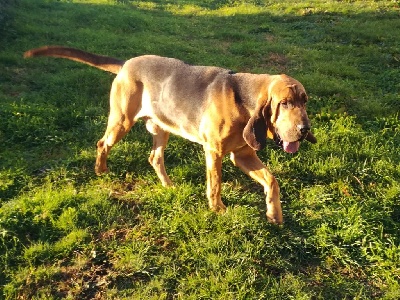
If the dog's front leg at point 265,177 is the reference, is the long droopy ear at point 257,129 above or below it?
Answer: above

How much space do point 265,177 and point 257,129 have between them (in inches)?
28.9

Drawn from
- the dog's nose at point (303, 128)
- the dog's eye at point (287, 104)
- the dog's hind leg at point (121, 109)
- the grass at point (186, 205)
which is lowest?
the grass at point (186, 205)

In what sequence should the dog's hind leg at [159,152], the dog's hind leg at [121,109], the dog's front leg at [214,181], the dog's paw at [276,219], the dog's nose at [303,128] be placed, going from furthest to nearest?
the dog's hind leg at [159,152] → the dog's hind leg at [121,109] → the dog's front leg at [214,181] → the dog's paw at [276,219] → the dog's nose at [303,128]

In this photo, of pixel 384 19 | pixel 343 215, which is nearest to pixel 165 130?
pixel 343 215

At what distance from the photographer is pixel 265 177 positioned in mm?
4316

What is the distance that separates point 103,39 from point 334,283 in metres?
8.37

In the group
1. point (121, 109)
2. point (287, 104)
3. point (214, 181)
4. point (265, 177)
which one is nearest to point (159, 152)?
point (121, 109)

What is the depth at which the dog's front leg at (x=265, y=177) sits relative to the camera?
13.8ft

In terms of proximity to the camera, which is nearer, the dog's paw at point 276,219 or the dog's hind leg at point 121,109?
the dog's paw at point 276,219

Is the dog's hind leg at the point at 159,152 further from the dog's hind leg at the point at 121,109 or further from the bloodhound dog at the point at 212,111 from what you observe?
the dog's hind leg at the point at 121,109

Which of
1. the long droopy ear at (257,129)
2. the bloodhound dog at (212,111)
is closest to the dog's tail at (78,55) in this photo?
the bloodhound dog at (212,111)

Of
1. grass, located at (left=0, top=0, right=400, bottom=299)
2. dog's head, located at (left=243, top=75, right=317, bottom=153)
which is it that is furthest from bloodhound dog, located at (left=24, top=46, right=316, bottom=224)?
grass, located at (left=0, top=0, right=400, bottom=299)

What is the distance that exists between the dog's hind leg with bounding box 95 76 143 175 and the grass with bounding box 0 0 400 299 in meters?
0.45

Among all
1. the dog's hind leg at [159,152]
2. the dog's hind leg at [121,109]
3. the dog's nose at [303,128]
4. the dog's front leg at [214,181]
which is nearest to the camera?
the dog's nose at [303,128]
